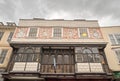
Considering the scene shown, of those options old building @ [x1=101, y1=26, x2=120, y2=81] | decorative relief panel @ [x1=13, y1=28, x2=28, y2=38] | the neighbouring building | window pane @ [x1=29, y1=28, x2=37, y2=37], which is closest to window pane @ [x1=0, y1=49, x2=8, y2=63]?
the neighbouring building

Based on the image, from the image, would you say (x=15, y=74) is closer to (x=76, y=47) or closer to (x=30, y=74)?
(x=30, y=74)

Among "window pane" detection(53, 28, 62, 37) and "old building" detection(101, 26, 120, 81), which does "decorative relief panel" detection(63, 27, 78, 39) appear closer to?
"window pane" detection(53, 28, 62, 37)

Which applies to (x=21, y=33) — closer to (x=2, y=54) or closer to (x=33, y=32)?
(x=33, y=32)

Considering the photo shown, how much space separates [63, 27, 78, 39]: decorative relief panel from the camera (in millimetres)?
16531

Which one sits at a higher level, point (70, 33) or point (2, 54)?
point (70, 33)

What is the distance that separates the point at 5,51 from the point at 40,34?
5.03m

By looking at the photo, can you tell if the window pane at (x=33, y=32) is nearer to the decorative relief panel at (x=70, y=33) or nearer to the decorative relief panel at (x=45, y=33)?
the decorative relief panel at (x=45, y=33)

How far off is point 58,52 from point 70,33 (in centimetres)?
319

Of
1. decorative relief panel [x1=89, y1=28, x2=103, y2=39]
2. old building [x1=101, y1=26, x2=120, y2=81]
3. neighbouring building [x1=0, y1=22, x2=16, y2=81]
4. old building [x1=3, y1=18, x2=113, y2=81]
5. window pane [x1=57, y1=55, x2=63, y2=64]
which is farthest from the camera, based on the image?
decorative relief panel [x1=89, y1=28, x2=103, y2=39]

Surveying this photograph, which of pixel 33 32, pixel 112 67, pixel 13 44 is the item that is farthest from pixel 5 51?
pixel 112 67

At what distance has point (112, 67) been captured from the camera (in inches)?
604

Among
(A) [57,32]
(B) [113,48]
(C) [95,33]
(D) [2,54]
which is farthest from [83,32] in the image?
(D) [2,54]

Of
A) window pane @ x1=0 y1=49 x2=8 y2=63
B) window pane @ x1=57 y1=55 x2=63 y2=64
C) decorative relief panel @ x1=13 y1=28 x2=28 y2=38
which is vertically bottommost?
window pane @ x1=57 y1=55 x2=63 y2=64

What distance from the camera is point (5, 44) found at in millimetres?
17281
